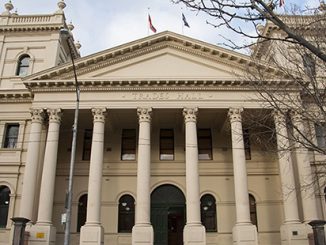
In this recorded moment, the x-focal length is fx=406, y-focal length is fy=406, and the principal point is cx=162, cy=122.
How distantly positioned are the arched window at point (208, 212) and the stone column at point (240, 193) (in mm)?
3637

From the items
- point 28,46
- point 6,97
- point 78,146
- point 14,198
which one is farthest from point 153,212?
point 28,46

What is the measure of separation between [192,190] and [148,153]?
10.6ft

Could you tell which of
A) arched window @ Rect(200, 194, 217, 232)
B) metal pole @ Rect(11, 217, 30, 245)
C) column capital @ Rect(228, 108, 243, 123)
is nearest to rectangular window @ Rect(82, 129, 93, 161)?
arched window @ Rect(200, 194, 217, 232)

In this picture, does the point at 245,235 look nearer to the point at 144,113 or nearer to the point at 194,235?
the point at 194,235

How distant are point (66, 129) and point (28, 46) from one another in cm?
684

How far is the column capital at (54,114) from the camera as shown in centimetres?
2369

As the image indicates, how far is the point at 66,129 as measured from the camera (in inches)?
1083

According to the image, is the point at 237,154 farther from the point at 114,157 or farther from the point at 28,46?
the point at 28,46

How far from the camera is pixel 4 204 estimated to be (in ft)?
82.3

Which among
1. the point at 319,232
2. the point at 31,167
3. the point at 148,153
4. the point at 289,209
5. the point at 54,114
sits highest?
the point at 54,114

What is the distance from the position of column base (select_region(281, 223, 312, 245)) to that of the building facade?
0.17 ft

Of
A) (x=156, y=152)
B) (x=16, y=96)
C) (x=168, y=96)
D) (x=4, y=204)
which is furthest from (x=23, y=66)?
(x=168, y=96)

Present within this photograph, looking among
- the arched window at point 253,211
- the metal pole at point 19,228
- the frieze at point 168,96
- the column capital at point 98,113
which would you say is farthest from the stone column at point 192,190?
the metal pole at point 19,228

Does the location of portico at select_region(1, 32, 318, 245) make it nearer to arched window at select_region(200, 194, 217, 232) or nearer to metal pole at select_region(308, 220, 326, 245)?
arched window at select_region(200, 194, 217, 232)
